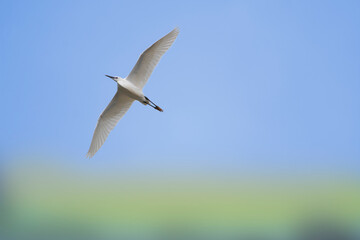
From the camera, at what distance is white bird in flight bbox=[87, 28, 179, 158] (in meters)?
4.27

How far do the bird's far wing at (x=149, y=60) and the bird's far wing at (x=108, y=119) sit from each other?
295 mm

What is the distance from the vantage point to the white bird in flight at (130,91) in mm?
4273

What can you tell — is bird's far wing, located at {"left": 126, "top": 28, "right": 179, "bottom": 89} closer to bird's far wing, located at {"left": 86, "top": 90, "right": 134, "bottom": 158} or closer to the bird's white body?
the bird's white body

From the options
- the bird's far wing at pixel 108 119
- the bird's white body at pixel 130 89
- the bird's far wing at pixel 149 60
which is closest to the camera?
the bird's far wing at pixel 149 60

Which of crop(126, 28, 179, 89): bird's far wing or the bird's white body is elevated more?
crop(126, 28, 179, 89): bird's far wing

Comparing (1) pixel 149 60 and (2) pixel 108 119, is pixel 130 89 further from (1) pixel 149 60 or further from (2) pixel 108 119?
(2) pixel 108 119

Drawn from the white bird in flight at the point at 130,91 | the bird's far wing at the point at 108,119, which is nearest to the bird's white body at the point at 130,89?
the white bird in flight at the point at 130,91

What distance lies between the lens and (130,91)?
450 cm

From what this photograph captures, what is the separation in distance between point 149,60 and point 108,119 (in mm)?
889

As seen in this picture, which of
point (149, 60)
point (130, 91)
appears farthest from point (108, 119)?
point (149, 60)

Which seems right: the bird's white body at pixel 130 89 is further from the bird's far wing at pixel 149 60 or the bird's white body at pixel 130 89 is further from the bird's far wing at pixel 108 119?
the bird's far wing at pixel 108 119

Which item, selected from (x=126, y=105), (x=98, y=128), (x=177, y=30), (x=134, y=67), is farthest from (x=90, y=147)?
(x=177, y=30)

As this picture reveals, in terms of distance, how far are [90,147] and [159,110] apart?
88 cm

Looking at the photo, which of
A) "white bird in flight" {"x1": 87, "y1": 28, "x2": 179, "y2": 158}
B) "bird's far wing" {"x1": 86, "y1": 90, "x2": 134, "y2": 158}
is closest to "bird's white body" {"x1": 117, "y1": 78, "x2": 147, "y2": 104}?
"white bird in flight" {"x1": 87, "y1": 28, "x2": 179, "y2": 158}
